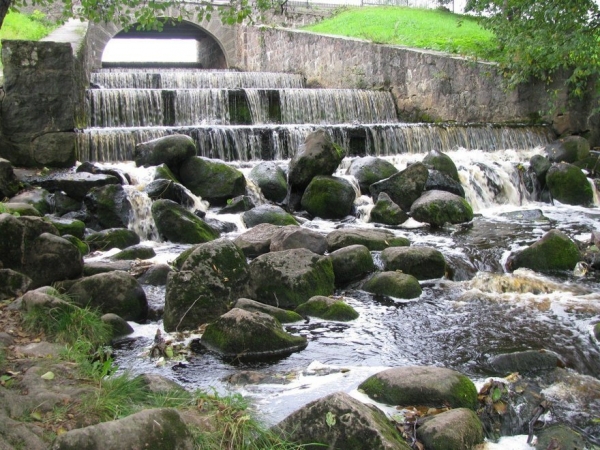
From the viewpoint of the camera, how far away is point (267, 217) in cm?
966

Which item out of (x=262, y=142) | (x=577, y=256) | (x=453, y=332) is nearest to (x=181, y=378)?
(x=453, y=332)

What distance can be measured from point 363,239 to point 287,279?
2.17 metres

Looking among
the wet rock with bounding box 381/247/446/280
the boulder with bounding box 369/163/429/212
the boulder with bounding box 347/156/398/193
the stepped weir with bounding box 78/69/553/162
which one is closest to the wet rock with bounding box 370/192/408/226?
the boulder with bounding box 369/163/429/212

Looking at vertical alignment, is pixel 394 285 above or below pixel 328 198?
below

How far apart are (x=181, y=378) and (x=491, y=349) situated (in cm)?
260

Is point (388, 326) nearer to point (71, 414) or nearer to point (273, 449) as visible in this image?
point (273, 449)

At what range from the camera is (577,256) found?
7746mm

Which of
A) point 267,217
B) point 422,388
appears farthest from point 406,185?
point 422,388

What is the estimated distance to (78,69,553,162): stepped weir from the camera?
40.3 ft

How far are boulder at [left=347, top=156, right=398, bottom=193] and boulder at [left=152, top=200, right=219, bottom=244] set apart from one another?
3.91 m

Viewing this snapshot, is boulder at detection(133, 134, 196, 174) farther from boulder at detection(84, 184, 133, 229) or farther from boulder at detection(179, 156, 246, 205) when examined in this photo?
boulder at detection(84, 184, 133, 229)

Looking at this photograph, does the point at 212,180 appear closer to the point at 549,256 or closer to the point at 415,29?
the point at 549,256

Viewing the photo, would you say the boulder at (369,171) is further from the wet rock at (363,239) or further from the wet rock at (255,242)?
the wet rock at (255,242)

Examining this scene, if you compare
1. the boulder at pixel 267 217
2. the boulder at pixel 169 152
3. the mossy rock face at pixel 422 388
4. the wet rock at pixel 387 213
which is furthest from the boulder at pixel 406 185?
the mossy rock face at pixel 422 388
